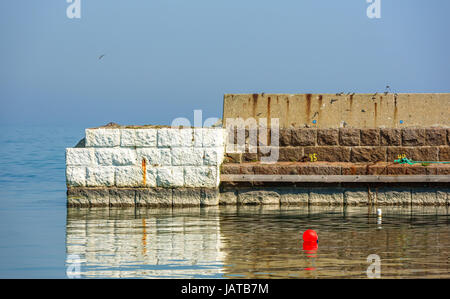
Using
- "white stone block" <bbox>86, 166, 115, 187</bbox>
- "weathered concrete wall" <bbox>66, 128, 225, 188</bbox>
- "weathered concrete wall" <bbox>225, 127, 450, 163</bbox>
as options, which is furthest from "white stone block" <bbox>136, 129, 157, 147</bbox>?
"weathered concrete wall" <bbox>225, 127, 450, 163</bbox>

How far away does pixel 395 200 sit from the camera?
14859 mm

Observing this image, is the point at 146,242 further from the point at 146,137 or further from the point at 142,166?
the point at 146,137

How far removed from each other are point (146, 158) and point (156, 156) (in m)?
0.20

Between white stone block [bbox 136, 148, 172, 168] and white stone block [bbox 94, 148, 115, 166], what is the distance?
0.61 m

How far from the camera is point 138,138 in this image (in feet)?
48.3

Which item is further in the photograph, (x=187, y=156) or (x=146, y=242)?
(x=187, y=156)

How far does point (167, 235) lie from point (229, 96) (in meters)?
5.31

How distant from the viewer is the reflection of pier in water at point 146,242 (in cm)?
854

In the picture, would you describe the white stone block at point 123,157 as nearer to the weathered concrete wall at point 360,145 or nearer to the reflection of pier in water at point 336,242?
the weathered concrete wall at point 360,145

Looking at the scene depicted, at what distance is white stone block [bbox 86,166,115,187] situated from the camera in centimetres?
1470

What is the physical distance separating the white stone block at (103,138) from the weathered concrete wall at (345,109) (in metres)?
2.39

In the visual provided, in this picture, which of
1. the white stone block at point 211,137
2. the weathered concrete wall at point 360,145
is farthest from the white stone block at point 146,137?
the weathered concrete wall at point 360,145

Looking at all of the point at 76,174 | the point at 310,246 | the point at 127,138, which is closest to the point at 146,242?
the point at 310,246

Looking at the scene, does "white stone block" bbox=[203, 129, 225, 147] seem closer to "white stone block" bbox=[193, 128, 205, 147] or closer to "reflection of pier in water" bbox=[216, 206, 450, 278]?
"white stone block" bbox=[193, 128, 205, 147]
